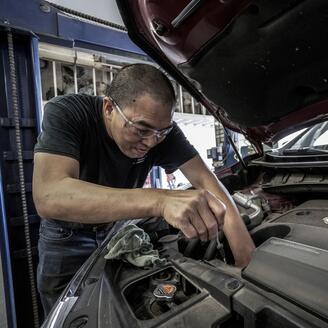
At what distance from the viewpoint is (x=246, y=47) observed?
622mm

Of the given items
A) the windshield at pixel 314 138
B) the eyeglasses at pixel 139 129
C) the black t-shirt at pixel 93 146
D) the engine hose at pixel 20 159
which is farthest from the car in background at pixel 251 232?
the engine hose at pixel 20 159

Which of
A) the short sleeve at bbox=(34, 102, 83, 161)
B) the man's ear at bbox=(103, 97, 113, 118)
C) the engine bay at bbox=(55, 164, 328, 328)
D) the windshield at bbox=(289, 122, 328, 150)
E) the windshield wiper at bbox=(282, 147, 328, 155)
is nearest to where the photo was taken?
the engine bay at bbox=(55, 164, 328, 328)

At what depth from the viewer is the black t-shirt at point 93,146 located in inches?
33.7

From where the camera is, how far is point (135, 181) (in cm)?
129

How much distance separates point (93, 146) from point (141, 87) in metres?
0.33

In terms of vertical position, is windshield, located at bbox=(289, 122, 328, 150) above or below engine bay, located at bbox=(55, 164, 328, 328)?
above

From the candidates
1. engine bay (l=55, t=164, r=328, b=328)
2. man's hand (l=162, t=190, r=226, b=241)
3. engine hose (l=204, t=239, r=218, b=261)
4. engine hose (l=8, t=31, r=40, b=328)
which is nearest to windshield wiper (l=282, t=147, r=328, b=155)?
engine bay (l=55, t=164, r=328, b=328)

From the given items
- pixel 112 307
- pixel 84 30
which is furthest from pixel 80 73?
pixel 112 307

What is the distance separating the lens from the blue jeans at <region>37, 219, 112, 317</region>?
3.97ft

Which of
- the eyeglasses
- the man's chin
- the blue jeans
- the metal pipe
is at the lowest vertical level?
the blue jeans

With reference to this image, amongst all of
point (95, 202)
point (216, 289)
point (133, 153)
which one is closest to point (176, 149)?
point (133, 153)

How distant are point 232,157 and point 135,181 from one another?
2113mm

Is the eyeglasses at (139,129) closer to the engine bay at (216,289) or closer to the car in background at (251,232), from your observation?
the car in background at (251,232)

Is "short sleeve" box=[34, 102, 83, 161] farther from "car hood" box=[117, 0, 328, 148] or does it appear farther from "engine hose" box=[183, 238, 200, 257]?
"engine hose" box=[183, 238, 200, 257]
